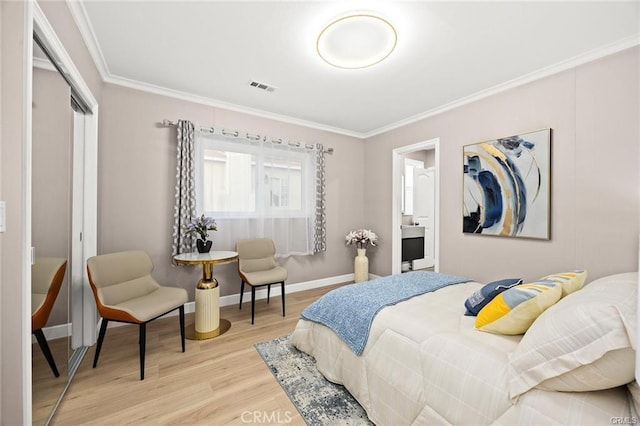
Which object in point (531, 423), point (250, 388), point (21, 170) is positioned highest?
point (21, 170)

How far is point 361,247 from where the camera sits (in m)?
4.39

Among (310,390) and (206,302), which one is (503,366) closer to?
(310,390)

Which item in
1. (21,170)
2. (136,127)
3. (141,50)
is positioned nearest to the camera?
(21,170)

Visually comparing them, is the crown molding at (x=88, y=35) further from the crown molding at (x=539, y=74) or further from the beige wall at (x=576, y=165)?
the beige wall at (x=576, y=165)

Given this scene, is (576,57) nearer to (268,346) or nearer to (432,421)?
(432,421)

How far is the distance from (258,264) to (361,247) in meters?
1.80

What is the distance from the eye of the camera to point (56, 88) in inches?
63.5

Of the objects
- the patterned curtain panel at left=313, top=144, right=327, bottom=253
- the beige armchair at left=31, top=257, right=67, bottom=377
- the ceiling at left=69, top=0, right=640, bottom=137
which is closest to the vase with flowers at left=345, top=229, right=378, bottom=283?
the patterned curtain panel at left=313, top=144, right=327, bottom=253

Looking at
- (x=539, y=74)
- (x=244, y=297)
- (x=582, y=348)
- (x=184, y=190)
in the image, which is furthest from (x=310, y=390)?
(x=539, y=74)

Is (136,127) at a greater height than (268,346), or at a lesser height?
greater

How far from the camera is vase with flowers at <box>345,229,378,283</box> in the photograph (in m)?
4.29

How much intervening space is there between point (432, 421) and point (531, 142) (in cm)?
271

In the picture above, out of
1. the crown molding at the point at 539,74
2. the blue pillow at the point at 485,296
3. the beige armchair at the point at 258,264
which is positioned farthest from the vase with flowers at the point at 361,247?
the blue pillow at the point at 485,296

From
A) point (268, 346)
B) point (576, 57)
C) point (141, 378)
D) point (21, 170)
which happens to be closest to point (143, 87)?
point (21, 170)
